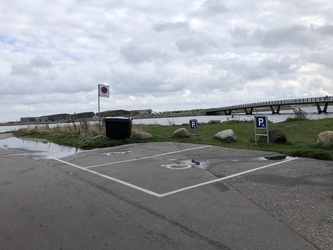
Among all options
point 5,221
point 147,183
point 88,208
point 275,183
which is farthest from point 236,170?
point 5,221

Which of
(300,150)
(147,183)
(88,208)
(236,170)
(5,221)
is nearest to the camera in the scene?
(5,221)

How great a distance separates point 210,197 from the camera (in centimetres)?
624

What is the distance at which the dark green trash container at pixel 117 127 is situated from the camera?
17.8 metres

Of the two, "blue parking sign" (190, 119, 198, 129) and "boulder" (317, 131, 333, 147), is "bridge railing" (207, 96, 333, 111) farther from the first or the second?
"boulder" (317, 131, 333, 147)

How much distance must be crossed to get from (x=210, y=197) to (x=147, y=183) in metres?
1.88

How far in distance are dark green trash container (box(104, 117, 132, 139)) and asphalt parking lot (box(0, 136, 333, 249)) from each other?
7.64 m

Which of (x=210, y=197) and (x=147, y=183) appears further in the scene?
(x=147, y=183)

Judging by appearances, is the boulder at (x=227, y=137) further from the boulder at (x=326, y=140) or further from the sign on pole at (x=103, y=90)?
the sign on pole at (x=103, y=90)

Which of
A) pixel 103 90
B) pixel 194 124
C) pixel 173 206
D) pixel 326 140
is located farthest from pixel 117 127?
pixel 173 206

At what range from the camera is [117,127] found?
17.8m

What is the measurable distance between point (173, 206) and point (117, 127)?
12.5 metres

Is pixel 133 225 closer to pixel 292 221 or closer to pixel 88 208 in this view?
pixel 88 208

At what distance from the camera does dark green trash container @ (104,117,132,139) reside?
17.8 m

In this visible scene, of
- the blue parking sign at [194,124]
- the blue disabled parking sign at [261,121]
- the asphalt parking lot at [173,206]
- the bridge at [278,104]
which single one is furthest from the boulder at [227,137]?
the bridge at [278,104]
